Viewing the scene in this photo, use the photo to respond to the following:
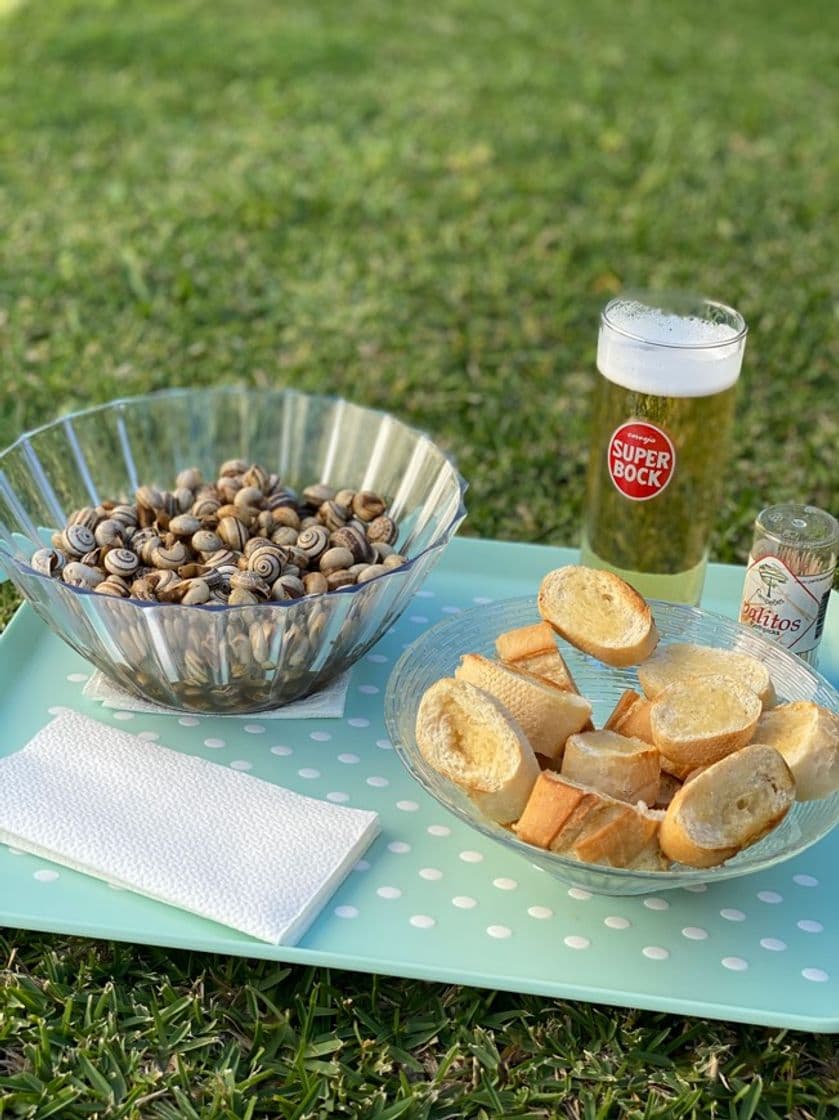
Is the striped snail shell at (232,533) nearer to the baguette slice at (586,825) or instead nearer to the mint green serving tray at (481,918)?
the mint green serving tray at (481,918)

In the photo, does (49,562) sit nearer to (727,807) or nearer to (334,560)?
(334,560)

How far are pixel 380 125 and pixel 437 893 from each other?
9.57 ft

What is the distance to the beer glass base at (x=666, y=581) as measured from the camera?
1623mm

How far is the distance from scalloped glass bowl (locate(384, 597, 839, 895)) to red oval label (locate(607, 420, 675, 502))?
0.16m

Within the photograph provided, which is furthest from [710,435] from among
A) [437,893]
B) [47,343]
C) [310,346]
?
[47,343]

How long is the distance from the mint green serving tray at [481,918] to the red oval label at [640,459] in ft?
1.38

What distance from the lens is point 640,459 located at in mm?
1551

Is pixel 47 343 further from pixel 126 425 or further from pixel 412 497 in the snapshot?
pixel 412 497

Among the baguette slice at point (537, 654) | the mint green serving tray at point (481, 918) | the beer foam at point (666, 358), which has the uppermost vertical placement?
the beer foam at point (666, 358)

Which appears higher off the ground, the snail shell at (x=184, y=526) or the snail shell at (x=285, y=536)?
the snail shell at (x=184, y=526)

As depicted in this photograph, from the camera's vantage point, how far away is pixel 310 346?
2.72 metres

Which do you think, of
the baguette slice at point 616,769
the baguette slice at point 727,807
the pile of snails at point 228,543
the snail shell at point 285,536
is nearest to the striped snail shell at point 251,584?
the pile of snails at point 228,543

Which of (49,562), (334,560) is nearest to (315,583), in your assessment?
(334,560)

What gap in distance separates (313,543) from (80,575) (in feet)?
0.77
